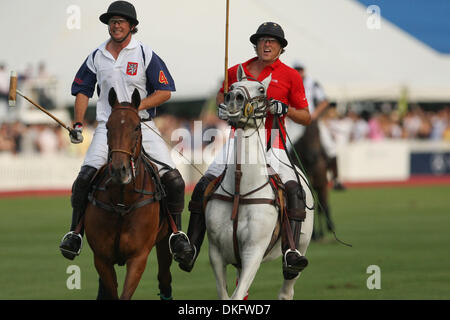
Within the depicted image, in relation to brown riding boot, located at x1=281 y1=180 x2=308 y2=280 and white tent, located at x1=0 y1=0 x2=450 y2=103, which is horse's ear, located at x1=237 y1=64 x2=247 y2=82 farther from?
white tent, located at x1=0 y1=0 x2=450 y2=103

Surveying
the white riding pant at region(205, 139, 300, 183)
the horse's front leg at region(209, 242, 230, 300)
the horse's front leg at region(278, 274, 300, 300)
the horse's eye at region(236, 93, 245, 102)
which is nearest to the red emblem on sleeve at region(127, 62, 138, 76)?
the white riding pant at region(205, 139, 300, 183)

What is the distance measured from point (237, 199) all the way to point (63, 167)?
17571mm

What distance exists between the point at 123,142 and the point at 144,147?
3.90 ft

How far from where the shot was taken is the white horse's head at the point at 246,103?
24.2 ft

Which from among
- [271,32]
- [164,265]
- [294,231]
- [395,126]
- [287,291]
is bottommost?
[287,291]

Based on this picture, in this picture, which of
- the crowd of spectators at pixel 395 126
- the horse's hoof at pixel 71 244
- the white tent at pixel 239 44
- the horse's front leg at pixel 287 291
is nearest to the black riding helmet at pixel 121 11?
the horse's hoof at pixel 71 244

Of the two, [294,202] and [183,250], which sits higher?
[294,202]

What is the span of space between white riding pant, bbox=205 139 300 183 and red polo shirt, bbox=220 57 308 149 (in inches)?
4.3

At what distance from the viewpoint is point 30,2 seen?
94.1 feet

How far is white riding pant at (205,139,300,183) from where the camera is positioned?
8070 mm

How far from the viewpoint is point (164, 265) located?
29.4 feet

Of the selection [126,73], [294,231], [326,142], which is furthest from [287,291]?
[326,142]

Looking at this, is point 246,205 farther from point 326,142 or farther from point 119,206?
point 326,142
